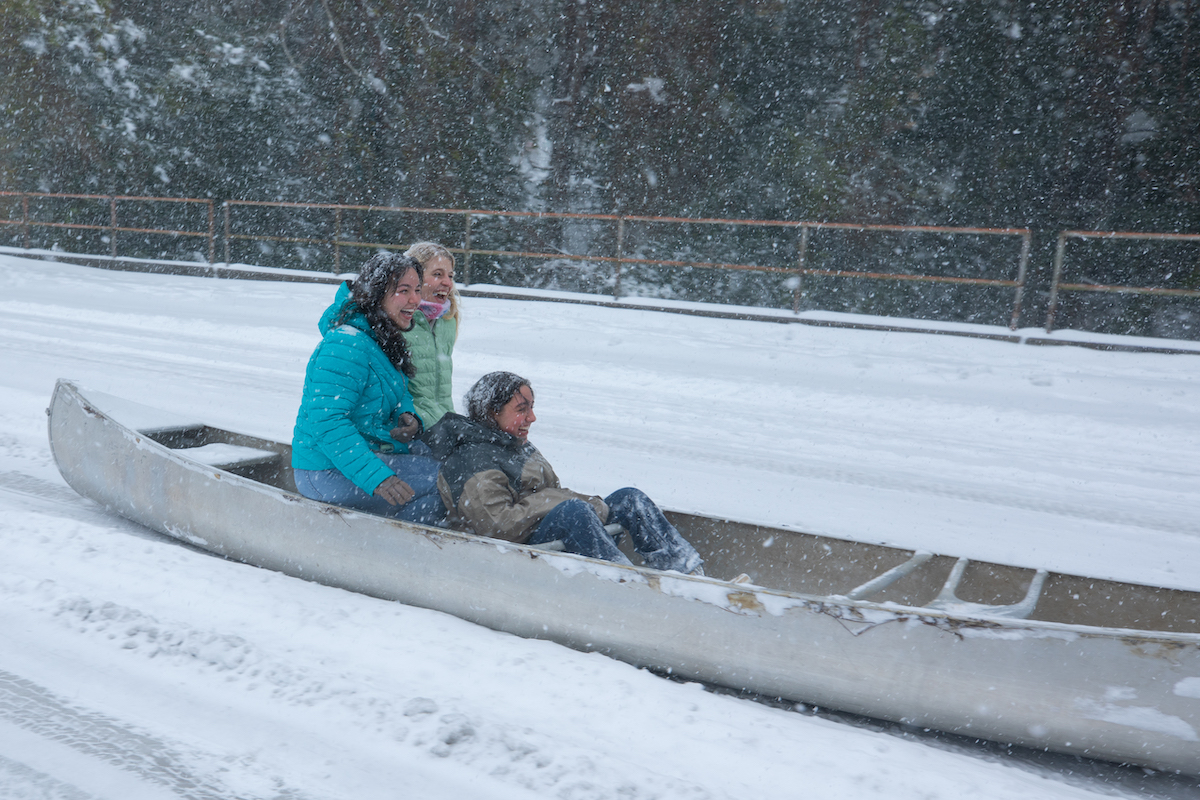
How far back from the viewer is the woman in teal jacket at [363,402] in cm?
322

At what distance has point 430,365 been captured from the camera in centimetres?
398

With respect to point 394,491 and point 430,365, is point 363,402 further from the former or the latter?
point 430,365

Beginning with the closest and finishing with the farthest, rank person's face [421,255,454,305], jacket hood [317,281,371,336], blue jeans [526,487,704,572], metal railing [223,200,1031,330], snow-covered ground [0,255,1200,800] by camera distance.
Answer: snow-covered ground [0,255,1200,800] < blue jeans [526,487,704,572] < jacket hood [317,281,371,336] < person's face [421,255,454,305] < metal railing [223,200,1031,330]

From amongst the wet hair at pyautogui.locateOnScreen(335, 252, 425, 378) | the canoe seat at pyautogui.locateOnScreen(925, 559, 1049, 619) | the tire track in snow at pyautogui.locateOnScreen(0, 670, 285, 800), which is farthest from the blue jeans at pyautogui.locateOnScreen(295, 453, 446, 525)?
the canoe seat at pyautogui.locateOnScreen(925, 559, 1049, 619)

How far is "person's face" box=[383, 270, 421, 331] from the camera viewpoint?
328 cm

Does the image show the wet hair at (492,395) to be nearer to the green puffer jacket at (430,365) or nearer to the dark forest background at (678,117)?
the green puffer jacket at (430,365)

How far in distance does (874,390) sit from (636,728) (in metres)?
5.57

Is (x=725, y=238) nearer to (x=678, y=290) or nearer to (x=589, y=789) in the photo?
(x=678, y=290)

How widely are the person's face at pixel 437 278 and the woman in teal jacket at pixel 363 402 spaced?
0.50m

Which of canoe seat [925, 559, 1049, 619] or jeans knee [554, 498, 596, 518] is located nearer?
canoe seat [925, 559, 1049, 619]

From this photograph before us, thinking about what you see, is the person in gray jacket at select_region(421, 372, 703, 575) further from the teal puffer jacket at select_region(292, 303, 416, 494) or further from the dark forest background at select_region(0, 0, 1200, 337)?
the dark forest background at select_region(0, 0, 1200, 337)

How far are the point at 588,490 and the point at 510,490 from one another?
1752 millimetres

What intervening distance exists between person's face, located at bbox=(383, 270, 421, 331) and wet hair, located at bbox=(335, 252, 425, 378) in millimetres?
10

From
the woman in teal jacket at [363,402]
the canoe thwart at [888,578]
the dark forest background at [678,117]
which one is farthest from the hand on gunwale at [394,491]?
the dark forest background at [678,117]
